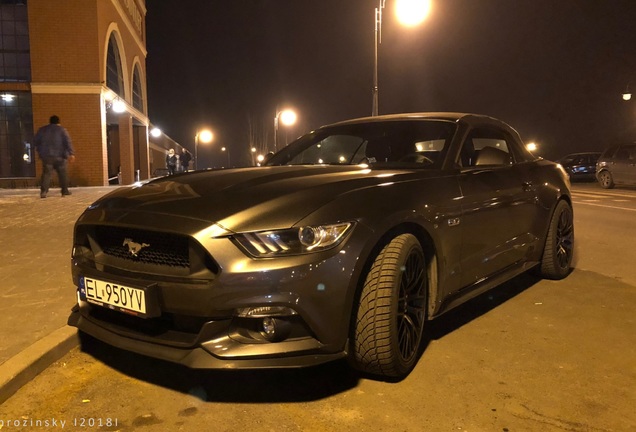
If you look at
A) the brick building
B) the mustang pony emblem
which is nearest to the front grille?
the mustang pony emblem

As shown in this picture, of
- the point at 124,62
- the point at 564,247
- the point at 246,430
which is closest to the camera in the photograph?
the point at 246,430

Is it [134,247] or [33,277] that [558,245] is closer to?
[134,247]

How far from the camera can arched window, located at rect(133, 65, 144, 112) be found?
88.7ft

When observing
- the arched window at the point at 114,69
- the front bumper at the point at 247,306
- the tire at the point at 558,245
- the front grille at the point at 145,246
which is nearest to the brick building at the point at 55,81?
the arched window at the point at 114,69

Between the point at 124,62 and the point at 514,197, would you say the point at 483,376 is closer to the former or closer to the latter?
the point at 514,197

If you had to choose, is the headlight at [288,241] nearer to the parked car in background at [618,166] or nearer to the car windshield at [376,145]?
the car windshield at [376,145]

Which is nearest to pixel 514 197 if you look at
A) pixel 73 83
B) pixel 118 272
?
pixel 118 272

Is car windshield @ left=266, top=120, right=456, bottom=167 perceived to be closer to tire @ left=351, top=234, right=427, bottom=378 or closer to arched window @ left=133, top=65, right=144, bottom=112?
tire @ left=351, top=234, right=427, bottom=378

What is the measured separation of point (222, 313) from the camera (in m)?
2.48

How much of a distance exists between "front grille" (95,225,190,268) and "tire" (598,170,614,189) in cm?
1958

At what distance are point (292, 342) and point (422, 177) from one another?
4.52 ft

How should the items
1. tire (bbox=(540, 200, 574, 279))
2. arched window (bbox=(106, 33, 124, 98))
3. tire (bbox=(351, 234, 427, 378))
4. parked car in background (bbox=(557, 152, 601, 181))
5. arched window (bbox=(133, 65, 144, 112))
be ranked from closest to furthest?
tire (bbox=(351, 234, 427, 378)) < tire (bbox=(540, 200, 574, 279)) < arched window (bbox=(106, 33, 124, 98)) < parked car in background (bbox=(557, 152, 601, 181)) < arched window (bbox=(133, 65, 144, 112))

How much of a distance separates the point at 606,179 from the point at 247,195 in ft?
64.1

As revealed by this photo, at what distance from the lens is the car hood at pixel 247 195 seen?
260 centimetres
